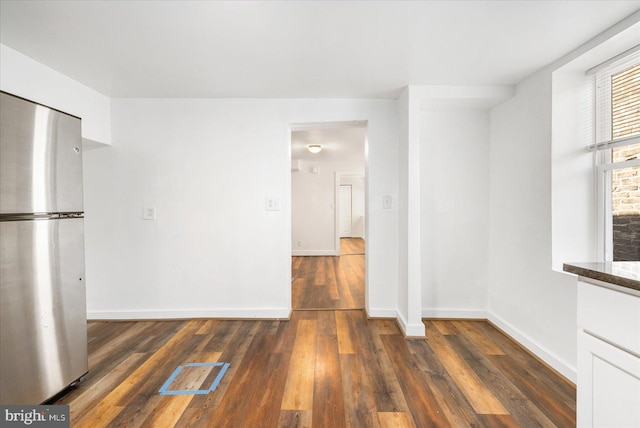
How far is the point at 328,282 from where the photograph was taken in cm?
468

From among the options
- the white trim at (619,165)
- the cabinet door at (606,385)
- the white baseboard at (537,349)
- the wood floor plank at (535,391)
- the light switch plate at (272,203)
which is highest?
the white trim at (619,165)

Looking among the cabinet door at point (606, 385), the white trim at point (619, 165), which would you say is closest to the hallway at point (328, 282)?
the cabinet door at point (606, 385)

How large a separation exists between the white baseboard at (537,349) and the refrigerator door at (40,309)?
3233mm

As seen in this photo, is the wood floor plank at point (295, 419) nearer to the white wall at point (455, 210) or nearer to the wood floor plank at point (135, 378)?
the wood floor plank at point (135, 378)

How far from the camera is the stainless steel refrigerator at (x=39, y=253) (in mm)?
1548

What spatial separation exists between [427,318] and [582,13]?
8.93ft

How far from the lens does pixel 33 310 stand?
167 cm

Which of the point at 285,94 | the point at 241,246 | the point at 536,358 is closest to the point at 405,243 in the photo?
the point at 536,358

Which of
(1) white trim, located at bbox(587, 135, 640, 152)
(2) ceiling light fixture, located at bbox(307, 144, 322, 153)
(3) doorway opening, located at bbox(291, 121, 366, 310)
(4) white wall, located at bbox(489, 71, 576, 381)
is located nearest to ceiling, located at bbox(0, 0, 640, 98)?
(4) white wall, located at bbox(489, 71, 576, 381)

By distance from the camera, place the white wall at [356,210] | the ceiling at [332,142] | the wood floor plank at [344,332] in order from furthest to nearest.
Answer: the white wall at [356,210] → the ceiling at [332,142] → the wood floor plank at [344,332]

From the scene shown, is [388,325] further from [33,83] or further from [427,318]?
[33,83]

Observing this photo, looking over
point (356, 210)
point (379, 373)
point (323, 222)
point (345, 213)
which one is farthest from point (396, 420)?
point (345, 213)

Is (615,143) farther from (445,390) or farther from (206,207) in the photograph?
(206,207)

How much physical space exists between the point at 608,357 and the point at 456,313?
2.18 meters
